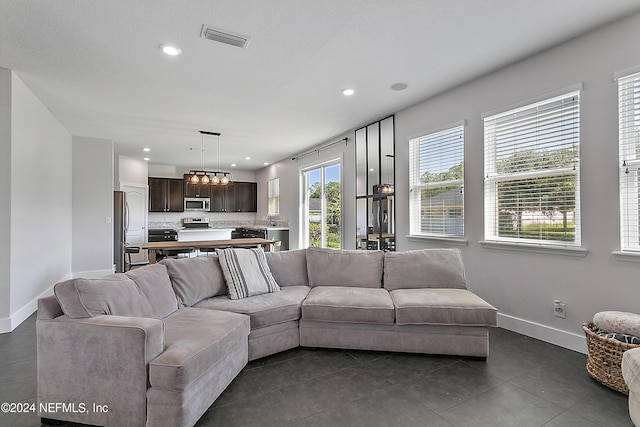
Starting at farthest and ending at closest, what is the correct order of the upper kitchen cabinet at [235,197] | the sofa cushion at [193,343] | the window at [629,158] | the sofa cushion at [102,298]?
the upper kitchen cabinet at [235,197]
the window at [629,158]
the sofa cushion at [102,298]
the sofa cushion at [193,343]

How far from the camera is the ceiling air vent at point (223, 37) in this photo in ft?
8.14

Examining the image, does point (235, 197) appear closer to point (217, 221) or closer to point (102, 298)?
point (217, 221)

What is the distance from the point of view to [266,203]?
933 cm

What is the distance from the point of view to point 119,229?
6.41m

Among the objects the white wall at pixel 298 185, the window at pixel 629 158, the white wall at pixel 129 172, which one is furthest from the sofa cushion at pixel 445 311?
the white wall at pixel 129 172

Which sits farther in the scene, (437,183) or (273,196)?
(273,196)

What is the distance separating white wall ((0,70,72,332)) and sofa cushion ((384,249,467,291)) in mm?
3925

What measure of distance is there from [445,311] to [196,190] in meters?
8.10

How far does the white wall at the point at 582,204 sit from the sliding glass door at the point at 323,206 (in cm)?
279

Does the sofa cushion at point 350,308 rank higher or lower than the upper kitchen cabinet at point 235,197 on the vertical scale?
lower

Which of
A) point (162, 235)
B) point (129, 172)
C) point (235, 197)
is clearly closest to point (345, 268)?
point (162, 235)

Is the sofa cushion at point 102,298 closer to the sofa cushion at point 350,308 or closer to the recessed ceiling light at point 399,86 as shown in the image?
the sofa cushion at point 350,308

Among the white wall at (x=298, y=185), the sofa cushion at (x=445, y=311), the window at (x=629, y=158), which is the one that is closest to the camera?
the window at (x=629, y=158)

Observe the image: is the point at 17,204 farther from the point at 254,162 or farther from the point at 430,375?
the point at 254,162
